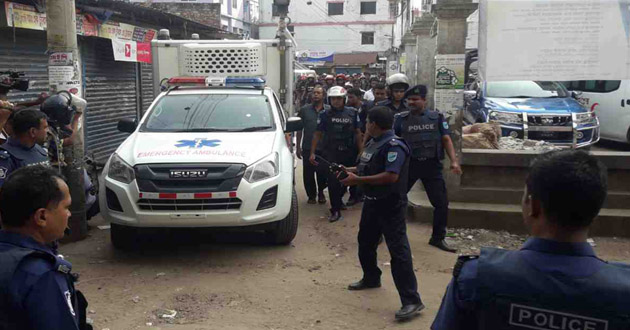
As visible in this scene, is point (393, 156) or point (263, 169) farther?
point (263, 169)

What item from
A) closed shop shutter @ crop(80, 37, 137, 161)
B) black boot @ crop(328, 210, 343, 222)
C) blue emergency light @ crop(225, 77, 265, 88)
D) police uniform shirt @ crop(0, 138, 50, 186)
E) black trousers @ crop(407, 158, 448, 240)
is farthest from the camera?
closed shop shutter @ crop(80, 37, 137, 161)

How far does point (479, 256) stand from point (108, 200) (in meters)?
4.83

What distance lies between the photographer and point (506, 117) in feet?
34.7

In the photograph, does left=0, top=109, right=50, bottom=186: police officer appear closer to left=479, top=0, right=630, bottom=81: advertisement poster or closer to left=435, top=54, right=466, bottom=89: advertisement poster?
left=435, top=54, right=466, bottom=89: advertisement poster

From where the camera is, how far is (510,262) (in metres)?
1.67

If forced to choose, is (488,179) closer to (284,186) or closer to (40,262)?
(284,186)

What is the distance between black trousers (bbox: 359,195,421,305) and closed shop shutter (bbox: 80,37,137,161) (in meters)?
7.97

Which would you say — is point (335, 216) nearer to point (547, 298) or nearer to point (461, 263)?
point (461, 263)

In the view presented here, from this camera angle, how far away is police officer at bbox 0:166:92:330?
181cm

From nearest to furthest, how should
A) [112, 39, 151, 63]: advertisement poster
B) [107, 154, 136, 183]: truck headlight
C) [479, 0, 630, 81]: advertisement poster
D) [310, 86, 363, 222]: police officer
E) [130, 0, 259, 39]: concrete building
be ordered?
[107, 154, 136, 183]: truck headlight → [479, 0, 630, 81]: advertisement poster → [310, 86, 363, 222]: police officer → [112, 39, 151, 63]: advertisement poster → [130, 0, 259, 39]: concrete building

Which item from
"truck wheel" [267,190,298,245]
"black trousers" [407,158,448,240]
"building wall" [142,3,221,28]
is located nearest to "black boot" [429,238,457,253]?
"black trousers" [407,158,448,240]

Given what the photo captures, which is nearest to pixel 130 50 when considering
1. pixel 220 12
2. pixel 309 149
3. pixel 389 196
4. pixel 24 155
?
pixel 309 149

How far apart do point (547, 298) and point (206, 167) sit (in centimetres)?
437

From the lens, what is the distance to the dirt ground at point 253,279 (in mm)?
4586
